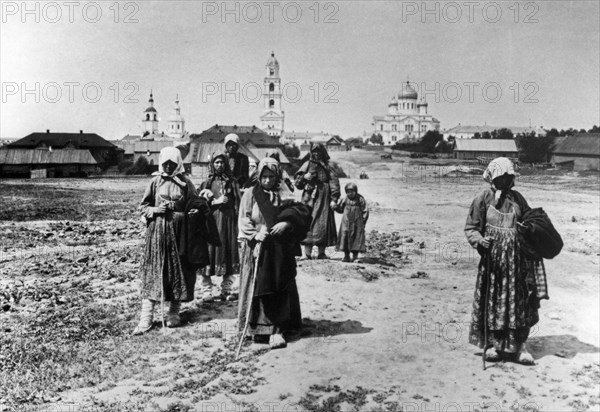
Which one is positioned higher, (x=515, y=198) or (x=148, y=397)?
(x=515, y=198)

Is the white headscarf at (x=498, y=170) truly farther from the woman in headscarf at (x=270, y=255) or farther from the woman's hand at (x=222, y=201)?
the woman's hand at (x=222, y=201)

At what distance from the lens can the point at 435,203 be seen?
20641 millimetres

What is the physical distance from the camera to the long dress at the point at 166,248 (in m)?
6.04

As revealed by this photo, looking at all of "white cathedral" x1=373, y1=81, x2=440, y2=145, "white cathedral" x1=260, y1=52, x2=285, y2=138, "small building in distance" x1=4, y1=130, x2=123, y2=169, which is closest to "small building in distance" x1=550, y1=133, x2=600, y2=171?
"small building in distance" x1=4, y1=130, x2=123, y2=169

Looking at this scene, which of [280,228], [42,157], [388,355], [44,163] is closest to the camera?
[388,355]

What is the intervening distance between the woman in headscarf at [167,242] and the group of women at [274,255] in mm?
11

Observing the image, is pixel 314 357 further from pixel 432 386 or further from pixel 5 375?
pixel 5 375

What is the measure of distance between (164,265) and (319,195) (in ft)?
13.4

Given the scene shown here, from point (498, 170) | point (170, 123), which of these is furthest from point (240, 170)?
point (170, 123)

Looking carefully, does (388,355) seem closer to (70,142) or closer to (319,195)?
(319,195)

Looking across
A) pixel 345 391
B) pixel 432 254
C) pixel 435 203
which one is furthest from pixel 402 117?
pixel 345 391

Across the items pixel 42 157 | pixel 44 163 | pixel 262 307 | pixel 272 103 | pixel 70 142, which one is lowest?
pixel 262 307

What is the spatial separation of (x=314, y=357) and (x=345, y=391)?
742 millimetres

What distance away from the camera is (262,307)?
18.2 ft
